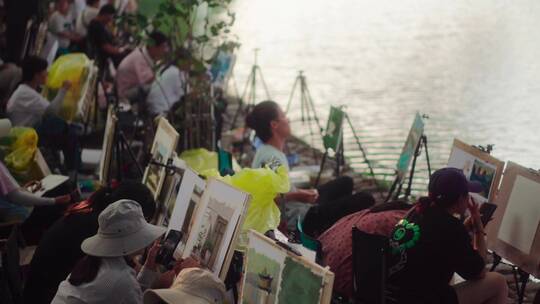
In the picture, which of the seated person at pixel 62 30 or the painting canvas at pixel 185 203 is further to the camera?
the seated person at pixel 62 30

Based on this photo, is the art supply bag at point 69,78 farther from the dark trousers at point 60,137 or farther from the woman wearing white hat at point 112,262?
the woman wearing white hat at point 112,262

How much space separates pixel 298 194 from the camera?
531cm

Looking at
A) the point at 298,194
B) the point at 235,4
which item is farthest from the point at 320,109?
the point at 235,4

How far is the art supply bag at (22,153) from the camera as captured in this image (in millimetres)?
5699

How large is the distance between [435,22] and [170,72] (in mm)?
8574

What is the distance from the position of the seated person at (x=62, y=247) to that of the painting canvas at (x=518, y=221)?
1892 mm

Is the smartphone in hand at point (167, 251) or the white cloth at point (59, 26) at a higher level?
the white cloth at point (59, 26)

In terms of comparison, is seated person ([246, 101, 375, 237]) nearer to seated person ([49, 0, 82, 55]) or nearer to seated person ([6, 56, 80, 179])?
seated person ([6, 56, 80, 179])

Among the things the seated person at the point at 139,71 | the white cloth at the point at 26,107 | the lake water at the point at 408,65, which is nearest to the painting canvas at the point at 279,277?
the white cloth at the point at 26,107

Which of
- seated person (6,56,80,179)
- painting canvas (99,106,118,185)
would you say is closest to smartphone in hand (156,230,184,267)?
painting canvas (99,106,118,185)

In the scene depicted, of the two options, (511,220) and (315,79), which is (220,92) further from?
(511,220)

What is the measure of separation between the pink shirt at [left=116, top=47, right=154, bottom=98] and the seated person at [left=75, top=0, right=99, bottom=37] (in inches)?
77.1

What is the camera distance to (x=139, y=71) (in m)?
8.01

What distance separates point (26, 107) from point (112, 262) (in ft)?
11.7
